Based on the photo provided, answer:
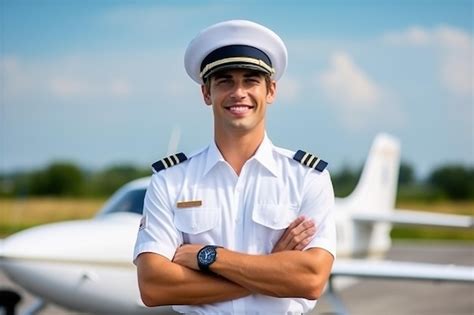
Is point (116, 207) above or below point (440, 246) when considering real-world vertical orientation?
below

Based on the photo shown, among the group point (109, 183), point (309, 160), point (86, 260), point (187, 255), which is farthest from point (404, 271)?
point (109, 183)

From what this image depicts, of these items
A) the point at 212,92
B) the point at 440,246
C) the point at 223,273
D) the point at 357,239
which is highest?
the point at 440,246

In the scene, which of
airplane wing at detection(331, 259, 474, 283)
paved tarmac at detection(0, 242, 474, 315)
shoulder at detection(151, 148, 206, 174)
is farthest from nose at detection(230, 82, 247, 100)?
paved tarmac at detection(0, 242, 474, 315)

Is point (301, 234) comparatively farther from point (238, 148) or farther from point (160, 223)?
point (160, 223)

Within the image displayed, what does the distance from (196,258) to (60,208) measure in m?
38.9

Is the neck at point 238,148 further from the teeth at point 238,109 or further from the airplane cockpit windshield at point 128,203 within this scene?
the airplane cockpit windshield at point 128,203

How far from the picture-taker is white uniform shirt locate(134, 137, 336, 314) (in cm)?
266

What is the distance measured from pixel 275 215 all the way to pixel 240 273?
0.19 metres

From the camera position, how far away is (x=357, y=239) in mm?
12898

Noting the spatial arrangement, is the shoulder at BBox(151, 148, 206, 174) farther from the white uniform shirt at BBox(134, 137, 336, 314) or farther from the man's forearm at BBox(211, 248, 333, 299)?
the man's forearm at BBox(211, 248, 333, 299)

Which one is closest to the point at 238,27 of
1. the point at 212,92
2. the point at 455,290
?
the point at 212,92

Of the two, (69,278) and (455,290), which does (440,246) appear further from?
(69,278)

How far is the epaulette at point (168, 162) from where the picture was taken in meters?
2.80

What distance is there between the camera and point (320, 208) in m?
2.72
